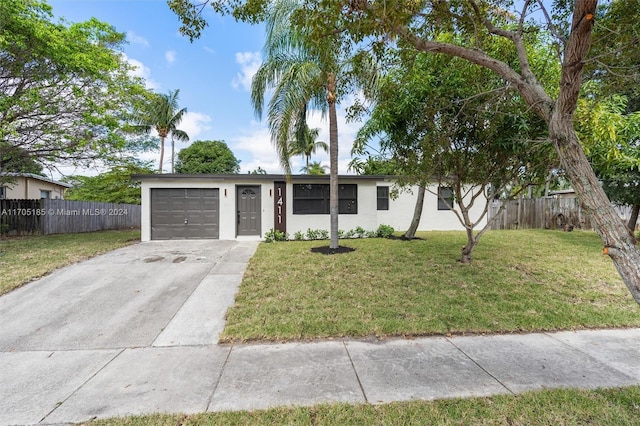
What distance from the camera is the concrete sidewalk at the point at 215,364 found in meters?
2.49

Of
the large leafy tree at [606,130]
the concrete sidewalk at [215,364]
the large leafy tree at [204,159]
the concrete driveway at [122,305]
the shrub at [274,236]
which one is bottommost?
the concrete sidewalk at [215,364]

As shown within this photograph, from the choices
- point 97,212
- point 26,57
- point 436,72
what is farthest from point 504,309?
point 97,212

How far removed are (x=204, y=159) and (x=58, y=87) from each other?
21.7m

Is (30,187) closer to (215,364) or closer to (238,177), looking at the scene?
(238,177)

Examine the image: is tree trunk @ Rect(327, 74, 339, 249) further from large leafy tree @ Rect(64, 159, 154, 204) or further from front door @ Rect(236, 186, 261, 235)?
large leafy tree @ Rect(64, 159, 154, 204)

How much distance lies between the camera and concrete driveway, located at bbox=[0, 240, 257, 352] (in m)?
3.70

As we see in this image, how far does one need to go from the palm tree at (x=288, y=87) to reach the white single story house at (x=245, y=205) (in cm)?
287

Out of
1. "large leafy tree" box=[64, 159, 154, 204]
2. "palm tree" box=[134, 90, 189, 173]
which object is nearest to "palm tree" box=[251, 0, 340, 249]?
"large leafy tree" box=[64, 159, 154, 204]

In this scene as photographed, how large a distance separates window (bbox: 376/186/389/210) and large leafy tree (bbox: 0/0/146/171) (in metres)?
9.81

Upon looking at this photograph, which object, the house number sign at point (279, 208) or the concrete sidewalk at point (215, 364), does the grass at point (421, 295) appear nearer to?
the concrete sidewalk at point (215, 364)

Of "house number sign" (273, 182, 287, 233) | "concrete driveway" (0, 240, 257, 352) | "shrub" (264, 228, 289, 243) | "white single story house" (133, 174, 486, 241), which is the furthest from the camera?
"house number sign" (273, 182, 287, 233)

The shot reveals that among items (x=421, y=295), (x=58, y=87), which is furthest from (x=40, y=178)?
(x=421, y=295)

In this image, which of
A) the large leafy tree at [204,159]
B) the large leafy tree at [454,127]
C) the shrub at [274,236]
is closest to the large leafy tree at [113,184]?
the shrub at [274,236]

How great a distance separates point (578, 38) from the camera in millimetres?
2408
